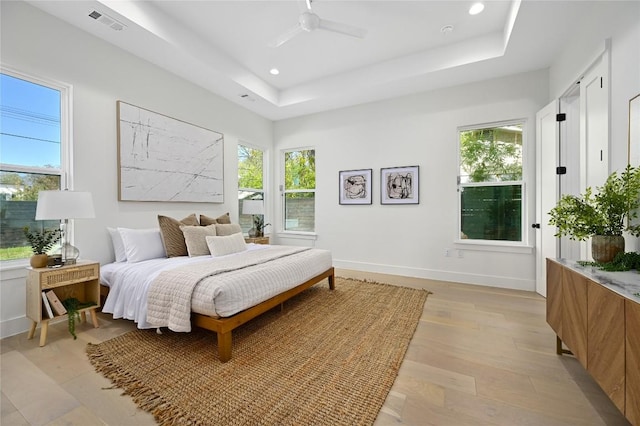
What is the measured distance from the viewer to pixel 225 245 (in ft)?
10.6

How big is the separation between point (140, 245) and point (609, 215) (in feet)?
13.2

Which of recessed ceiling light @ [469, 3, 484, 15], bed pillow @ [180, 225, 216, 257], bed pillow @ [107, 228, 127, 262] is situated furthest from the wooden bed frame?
recessed ceiling light @ [469, 3, 484, 15]

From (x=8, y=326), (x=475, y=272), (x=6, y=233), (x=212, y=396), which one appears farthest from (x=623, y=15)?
(x=8, y=326)

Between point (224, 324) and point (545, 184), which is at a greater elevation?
point (545, 184)

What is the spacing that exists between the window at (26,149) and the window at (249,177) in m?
2.49

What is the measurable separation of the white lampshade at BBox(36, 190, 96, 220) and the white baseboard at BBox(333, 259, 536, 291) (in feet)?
12.0

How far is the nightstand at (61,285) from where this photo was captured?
7.13 feet

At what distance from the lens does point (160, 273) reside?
7.64 feet

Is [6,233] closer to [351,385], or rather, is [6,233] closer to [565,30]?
[351,385]

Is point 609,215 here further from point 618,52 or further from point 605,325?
point 618,52

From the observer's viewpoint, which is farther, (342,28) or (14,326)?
(342,28)

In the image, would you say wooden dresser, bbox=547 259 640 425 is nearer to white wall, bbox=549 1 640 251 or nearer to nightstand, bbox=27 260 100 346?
white wall, bbox=549 1 640 251

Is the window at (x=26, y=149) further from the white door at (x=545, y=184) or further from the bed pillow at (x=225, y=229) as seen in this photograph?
the white door at (x=545, y=184)

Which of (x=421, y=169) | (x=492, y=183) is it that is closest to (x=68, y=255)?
(x=421, y=169)
